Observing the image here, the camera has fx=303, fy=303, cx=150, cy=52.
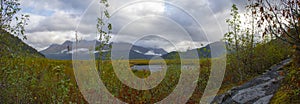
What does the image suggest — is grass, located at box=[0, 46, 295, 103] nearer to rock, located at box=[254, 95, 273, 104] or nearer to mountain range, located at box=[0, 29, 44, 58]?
mountain range, located at box=[0, 29, 44, 58]

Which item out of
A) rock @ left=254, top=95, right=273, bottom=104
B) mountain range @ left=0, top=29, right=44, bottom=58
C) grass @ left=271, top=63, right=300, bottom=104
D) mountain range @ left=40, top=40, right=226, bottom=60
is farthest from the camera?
mountain range @ left=40, top=40, right=226, bottom=60

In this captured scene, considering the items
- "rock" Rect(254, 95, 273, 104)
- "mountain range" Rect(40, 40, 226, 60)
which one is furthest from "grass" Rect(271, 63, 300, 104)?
"mountain range" Rect(40, 40, 226, 60)

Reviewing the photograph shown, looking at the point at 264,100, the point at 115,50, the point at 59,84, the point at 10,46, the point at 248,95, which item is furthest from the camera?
the point at 115,50

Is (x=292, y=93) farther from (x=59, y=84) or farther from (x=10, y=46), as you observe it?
(x=10, y=46)

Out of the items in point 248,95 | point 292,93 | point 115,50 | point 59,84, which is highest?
point 115,50

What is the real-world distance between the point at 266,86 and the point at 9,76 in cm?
534

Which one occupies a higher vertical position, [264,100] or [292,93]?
[292,93]

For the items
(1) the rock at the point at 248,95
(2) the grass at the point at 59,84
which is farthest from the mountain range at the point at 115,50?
(1) the rock at the point at 248,95

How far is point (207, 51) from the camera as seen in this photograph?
33.7 ft

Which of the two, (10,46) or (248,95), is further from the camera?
(10,46)

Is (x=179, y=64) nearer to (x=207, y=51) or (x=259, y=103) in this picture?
(x=207, y=51)

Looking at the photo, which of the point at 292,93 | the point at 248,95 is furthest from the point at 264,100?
the point at 248,95

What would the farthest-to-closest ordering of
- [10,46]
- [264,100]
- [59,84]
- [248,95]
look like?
1. [10,46]
2. [248,95]
3. [59,84]
4. [264,100]

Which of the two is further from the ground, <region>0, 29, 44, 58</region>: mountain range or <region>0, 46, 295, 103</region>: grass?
<region>0, 29, 44, 58</region>: mountain range
